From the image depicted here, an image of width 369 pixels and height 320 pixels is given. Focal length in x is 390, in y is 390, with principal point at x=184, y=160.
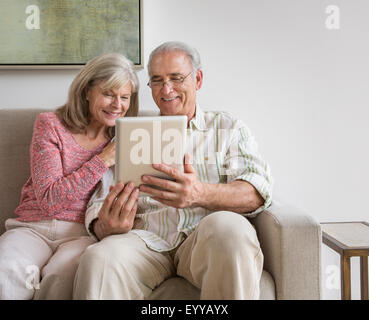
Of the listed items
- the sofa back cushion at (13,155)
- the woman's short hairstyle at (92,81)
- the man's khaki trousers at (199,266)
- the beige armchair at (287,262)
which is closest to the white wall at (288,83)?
the sofa back cushion at (13,155)

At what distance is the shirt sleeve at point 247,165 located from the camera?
4.22 ft

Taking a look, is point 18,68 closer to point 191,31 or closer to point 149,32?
point 149,32

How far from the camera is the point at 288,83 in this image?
1899 mm

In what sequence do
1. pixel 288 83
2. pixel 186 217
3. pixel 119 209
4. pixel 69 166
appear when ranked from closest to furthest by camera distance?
1. pixel 119 209
2. pixel 186 217
3. pixel 69 166
4. pixel 288 83

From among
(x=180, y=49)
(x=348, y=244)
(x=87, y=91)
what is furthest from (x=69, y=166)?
(x=348, y=244)

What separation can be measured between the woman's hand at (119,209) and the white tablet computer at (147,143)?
0.05m

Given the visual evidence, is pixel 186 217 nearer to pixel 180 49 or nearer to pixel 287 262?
pixel 287 262

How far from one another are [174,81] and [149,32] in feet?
1.67

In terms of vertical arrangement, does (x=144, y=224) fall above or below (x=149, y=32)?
below

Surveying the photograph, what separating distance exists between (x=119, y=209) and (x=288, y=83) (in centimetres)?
114

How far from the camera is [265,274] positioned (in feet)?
3.81

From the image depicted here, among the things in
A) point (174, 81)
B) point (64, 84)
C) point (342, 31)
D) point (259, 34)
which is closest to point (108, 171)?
point (174, 81)
